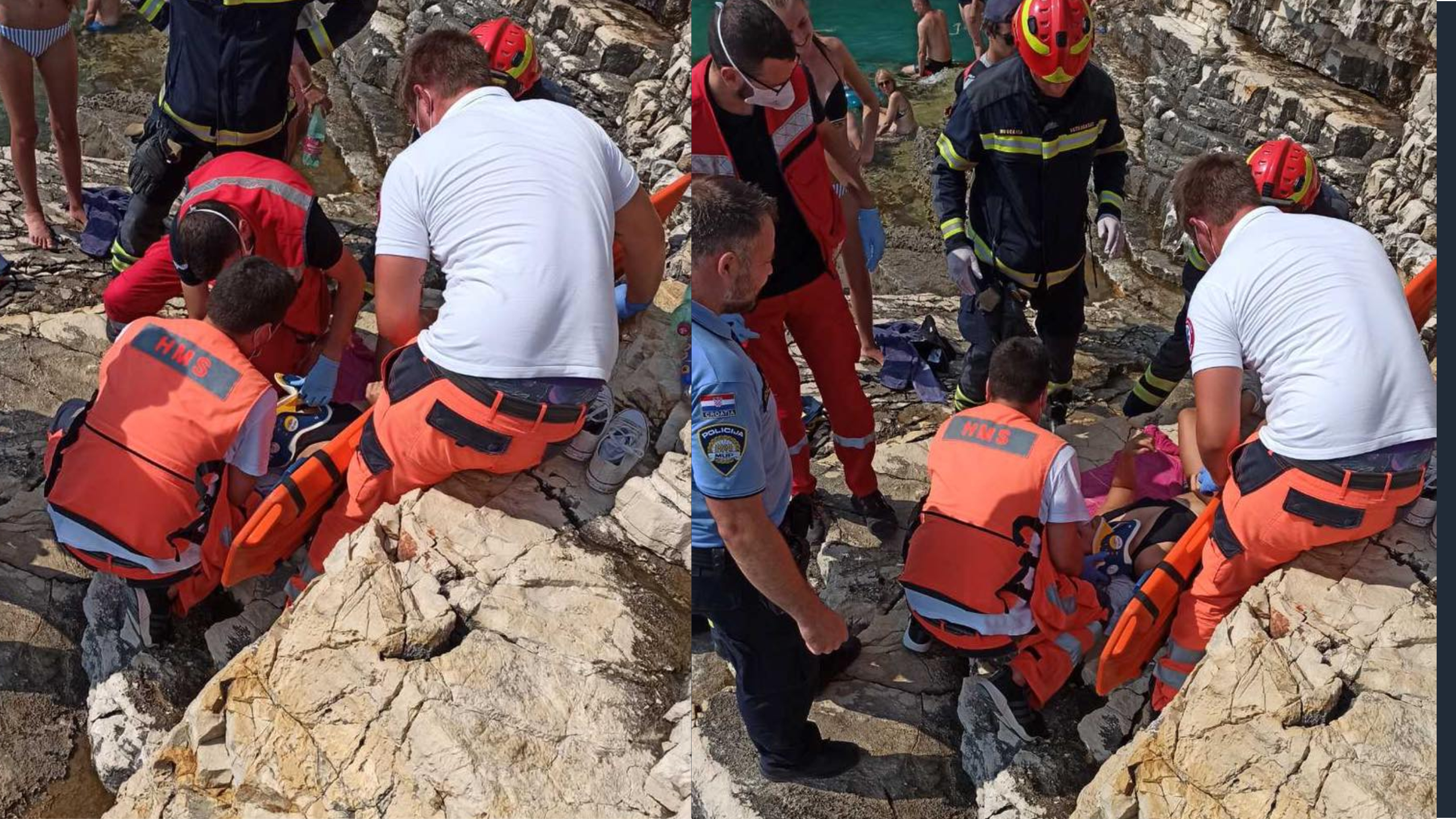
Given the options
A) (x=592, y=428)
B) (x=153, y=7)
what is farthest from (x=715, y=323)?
(x=153, y=7)

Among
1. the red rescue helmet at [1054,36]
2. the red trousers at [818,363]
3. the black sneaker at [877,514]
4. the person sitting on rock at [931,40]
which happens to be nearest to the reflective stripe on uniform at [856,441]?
the red trousers at [818,363]

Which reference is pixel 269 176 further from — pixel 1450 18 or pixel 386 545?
pixel 1450 18

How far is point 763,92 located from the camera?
11.7 ft

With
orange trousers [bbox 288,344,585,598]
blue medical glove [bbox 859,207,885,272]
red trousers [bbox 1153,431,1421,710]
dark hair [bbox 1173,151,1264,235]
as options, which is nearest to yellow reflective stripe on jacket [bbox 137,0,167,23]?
orange trousers [bbox 288,344,585,598]

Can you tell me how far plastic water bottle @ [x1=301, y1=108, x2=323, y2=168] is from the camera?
24.7 feet

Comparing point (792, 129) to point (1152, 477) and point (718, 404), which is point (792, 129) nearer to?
point (718, 404)

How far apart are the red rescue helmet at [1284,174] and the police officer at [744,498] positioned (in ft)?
6.33

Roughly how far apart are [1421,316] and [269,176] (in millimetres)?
3228

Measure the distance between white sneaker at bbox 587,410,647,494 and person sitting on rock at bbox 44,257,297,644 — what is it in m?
0.87

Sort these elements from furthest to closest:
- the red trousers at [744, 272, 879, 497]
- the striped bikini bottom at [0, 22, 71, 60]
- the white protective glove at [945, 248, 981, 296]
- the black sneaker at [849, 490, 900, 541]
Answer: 1. the striped bikini bottom at [0, 22, 71, 60]
2. the white protective glove at [945, 248, 981, 296]
3. the black sneaker at [849, 490, 900, 541]
4. the red trousers at [744, 272, 879, 497]

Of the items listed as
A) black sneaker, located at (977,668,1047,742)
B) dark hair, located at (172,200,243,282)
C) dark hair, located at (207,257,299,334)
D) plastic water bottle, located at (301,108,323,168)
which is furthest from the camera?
plastic water bottle, located at (301,108,323,168)

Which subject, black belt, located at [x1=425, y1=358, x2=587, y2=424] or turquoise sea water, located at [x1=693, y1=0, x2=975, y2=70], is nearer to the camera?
A: black belt, located at [x1=425, y1=358, x2=587, y2=424]

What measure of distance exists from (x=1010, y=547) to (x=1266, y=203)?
4.56ft

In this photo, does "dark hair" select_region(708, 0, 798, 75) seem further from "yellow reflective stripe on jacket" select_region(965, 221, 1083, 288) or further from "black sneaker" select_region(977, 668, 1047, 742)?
"black sneaker" select_region(977, 668, 1047, 742)
